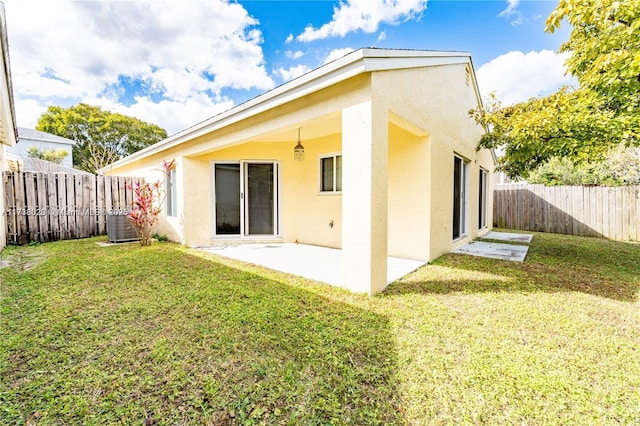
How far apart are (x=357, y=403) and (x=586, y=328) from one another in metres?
3.09

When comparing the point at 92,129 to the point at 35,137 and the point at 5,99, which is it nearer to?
the point at 35,137

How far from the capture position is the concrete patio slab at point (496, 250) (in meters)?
7.05

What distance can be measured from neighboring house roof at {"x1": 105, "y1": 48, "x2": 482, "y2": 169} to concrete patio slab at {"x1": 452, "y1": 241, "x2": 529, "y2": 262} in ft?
16.3

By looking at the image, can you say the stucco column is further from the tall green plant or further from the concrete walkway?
the tall green plant

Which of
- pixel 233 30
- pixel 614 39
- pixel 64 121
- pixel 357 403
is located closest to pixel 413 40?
pixel 614 39

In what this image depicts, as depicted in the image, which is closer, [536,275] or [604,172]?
[536,275]

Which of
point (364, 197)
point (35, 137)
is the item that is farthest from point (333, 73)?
point (35, 137)

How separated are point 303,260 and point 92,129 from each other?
37023mm

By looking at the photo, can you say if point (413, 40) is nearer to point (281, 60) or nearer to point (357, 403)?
point (281, 60)

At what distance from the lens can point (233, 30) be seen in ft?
30.0

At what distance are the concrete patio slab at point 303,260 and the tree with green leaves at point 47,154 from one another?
26.2 metres

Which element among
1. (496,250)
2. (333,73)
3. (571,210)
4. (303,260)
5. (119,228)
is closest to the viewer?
(333,73)

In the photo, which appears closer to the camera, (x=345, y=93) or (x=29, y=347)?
(x=29, y=347)

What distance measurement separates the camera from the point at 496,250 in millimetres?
7875
